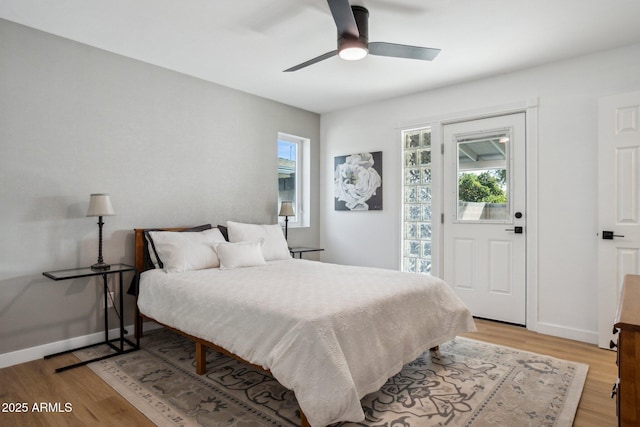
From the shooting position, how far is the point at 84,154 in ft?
9.83

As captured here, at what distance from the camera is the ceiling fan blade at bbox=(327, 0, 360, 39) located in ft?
6.42

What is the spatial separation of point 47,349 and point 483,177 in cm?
423

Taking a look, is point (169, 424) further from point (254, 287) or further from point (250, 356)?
point (254, 287)

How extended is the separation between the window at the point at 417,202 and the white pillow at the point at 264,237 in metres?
1.57

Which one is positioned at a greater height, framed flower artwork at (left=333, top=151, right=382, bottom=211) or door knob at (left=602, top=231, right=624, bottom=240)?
framed flower artwork at (left=333, top=151, right=382, bottom=211)

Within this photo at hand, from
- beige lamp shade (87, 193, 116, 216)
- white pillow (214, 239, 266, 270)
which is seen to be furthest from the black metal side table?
white pillow (214, 239, 266, 270)

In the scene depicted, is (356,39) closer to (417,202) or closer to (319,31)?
(319,31)

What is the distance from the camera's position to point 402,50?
2520 mm

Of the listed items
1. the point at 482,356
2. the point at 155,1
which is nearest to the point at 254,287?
the point at 482,356

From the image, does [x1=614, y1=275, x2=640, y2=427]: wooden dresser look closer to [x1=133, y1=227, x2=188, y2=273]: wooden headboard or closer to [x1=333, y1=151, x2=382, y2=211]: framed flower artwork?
[x1=133, y1=227, x2=188, y2=273]: wooden headboard

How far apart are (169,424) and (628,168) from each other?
3.73 metres

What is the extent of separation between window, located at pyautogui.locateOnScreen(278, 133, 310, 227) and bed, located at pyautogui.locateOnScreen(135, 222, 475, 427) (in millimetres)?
1606

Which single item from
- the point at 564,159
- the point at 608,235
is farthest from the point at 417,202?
the point at 608,235

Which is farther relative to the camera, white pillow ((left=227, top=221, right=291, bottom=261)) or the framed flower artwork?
the framed flower artwork
